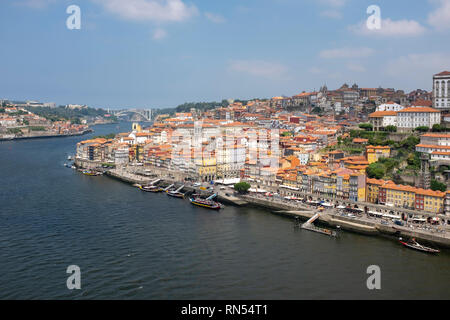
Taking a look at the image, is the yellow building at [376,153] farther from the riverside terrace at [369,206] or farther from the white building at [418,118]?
the riverside terrace at [369,206]

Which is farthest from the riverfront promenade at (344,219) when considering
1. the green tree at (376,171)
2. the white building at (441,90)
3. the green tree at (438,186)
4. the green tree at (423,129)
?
the white building at (441,90)

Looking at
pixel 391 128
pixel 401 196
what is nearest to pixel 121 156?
pixel 391 128

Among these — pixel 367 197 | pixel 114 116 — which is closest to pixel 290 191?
pixel 367 197

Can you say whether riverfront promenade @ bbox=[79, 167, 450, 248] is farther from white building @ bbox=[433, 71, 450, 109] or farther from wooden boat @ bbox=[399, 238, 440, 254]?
white building @ bbox=[433, 71, 450, 109]

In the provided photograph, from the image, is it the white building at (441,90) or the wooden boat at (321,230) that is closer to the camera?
the wooden boat at (321,230)

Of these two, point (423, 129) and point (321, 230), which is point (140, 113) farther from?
point (321, 230)

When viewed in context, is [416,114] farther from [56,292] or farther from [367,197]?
[56,292]

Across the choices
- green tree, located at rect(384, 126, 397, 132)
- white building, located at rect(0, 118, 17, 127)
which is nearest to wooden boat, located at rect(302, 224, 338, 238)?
green tree, located at rect(384, 126, 397, 132)
